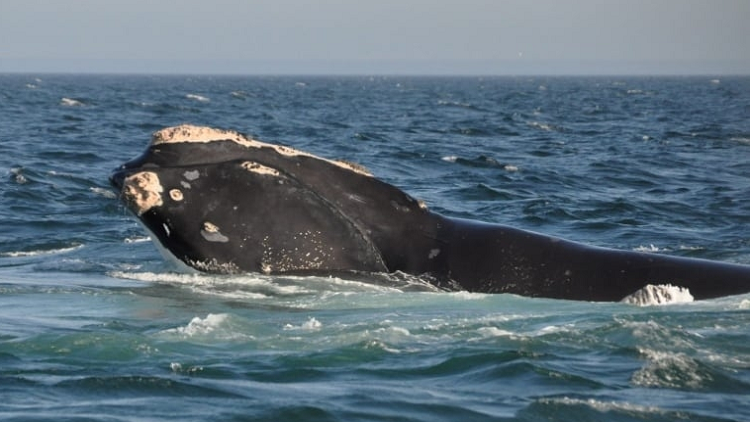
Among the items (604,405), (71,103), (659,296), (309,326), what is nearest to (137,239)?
(309,326)

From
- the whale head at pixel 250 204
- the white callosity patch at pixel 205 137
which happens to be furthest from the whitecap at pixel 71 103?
the white callosity patch at pixel 205 137

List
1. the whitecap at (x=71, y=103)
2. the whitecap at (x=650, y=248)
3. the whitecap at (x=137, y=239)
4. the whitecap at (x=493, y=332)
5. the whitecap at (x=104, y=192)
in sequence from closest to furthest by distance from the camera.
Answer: the whitecap at (x=493, y=332) < the whitecap at (x=137, y=239) < the whitecap at (x=650, y=248) < the whitecap at (x=104, y=192) < the whitecap at (x=71, y=103)

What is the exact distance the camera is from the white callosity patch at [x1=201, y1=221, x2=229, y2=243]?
987 centimetres

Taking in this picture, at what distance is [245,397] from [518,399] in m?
1.45

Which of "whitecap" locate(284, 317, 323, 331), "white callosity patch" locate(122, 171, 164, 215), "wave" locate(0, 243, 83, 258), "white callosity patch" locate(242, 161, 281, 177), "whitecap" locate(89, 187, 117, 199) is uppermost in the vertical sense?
"white callosity patch" locate(242, 161, 281, 177)

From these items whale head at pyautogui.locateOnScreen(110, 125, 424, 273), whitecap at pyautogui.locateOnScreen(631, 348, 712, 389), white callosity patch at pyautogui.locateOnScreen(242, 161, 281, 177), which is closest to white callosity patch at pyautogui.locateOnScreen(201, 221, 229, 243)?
whale head at pyautogui.locateOnScreen(110, 125, 424, 273)

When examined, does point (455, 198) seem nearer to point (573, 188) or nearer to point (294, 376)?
point (573, 188)

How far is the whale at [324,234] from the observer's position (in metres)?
9.88

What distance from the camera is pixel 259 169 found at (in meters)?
9.98

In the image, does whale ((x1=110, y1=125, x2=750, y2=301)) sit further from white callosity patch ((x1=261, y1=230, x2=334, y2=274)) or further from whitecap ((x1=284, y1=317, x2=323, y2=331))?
whitecap ((x1=284, y1=317, x2=323, y2=331))

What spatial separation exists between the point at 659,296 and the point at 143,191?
3793mm

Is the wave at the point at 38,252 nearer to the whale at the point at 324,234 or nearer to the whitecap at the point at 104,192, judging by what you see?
the whale at the point at 324,234

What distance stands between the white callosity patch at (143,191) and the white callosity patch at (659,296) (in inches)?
136

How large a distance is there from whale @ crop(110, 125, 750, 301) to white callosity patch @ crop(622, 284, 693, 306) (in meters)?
0.04
